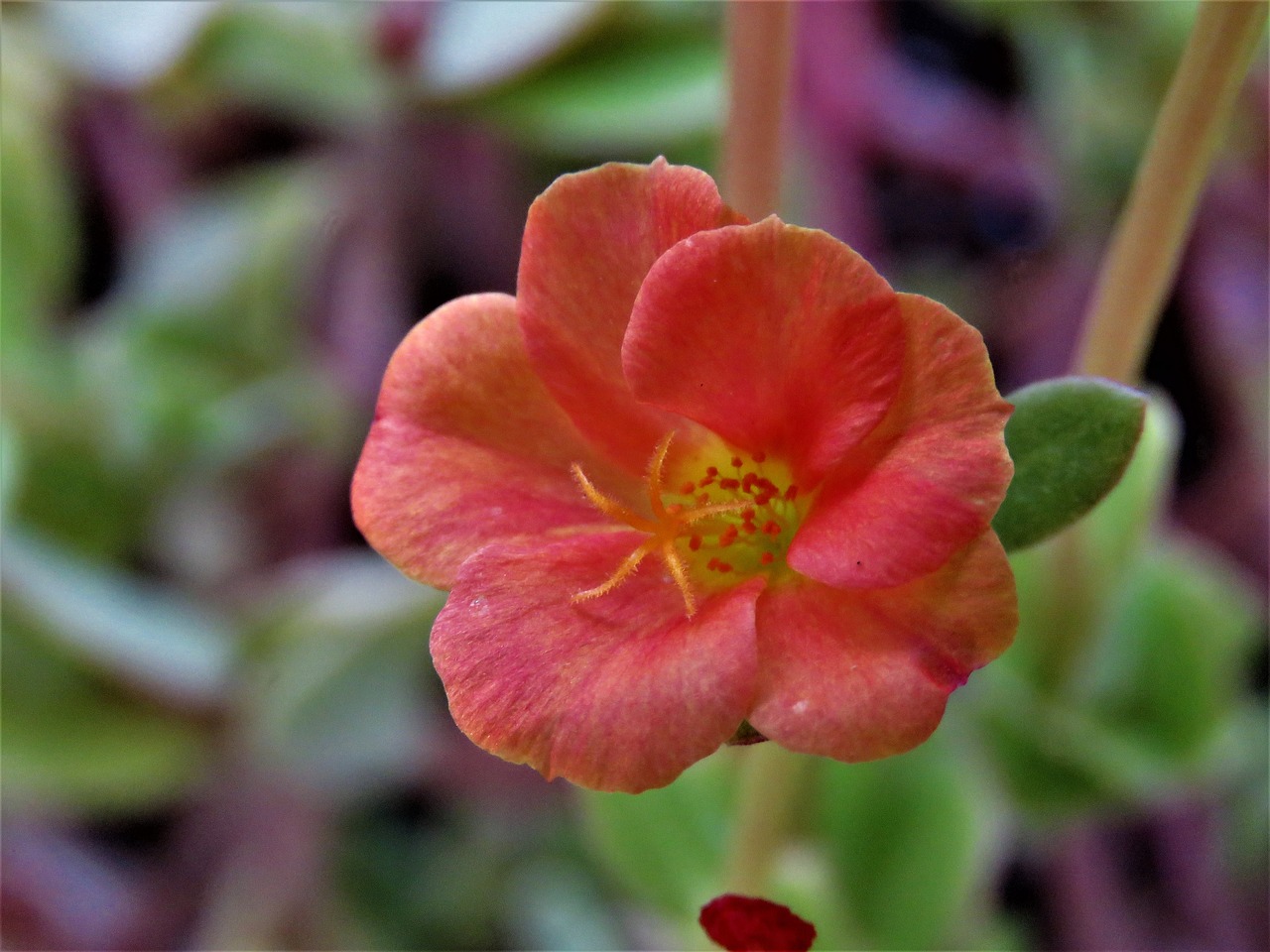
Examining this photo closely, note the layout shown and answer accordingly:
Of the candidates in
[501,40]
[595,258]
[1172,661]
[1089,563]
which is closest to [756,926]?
[595,258]

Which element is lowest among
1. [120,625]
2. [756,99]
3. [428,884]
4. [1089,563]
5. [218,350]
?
[428,884]

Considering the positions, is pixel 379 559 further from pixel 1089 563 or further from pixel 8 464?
pixel 1089 563

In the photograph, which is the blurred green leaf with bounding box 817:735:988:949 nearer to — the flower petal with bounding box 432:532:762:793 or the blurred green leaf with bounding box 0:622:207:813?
the flower petal with bounding box 432:532:762:793

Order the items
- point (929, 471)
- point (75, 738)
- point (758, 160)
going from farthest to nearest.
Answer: point (75, 738)
point (758, 160)
point (929, 471)

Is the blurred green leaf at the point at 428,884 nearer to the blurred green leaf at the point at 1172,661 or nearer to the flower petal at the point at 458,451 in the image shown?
the blurred green leaf at the point at 1172,661

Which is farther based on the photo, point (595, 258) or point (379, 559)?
point (379, 559)

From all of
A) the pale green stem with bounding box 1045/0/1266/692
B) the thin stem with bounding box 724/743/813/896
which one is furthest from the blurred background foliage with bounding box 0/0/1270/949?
the pale green stem with bounding box 1045/0/1266/692

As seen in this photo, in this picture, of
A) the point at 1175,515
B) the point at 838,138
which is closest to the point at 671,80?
the point at 838,138
